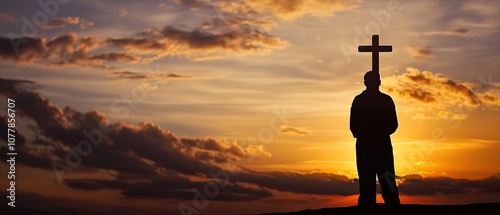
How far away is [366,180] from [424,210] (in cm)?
153

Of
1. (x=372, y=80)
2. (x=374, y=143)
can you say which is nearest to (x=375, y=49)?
(x=372, y=80)

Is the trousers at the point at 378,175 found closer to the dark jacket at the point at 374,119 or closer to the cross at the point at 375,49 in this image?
the dark jacket at the point at 374,119

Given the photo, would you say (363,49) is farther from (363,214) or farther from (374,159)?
(363,214)

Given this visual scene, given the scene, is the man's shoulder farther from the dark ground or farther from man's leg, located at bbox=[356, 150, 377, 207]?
the dark ground

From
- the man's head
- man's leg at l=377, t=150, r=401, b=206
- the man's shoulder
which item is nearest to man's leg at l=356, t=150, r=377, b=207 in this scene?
man's leg at l=377, t=150, r=401, b=206

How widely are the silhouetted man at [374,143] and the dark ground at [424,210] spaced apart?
0.31m

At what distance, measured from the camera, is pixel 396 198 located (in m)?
16.9

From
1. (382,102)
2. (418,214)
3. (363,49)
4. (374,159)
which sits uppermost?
(363,49)

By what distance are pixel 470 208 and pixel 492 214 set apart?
2.62 feet

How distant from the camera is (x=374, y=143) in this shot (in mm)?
16953

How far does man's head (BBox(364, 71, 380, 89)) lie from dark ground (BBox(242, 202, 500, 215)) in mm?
2918

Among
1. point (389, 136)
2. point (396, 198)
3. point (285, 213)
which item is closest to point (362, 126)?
point (389, 136)

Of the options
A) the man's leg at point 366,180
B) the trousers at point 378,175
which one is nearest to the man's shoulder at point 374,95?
the trousers at point 378,175

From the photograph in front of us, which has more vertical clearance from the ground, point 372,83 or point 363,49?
point 363,49
